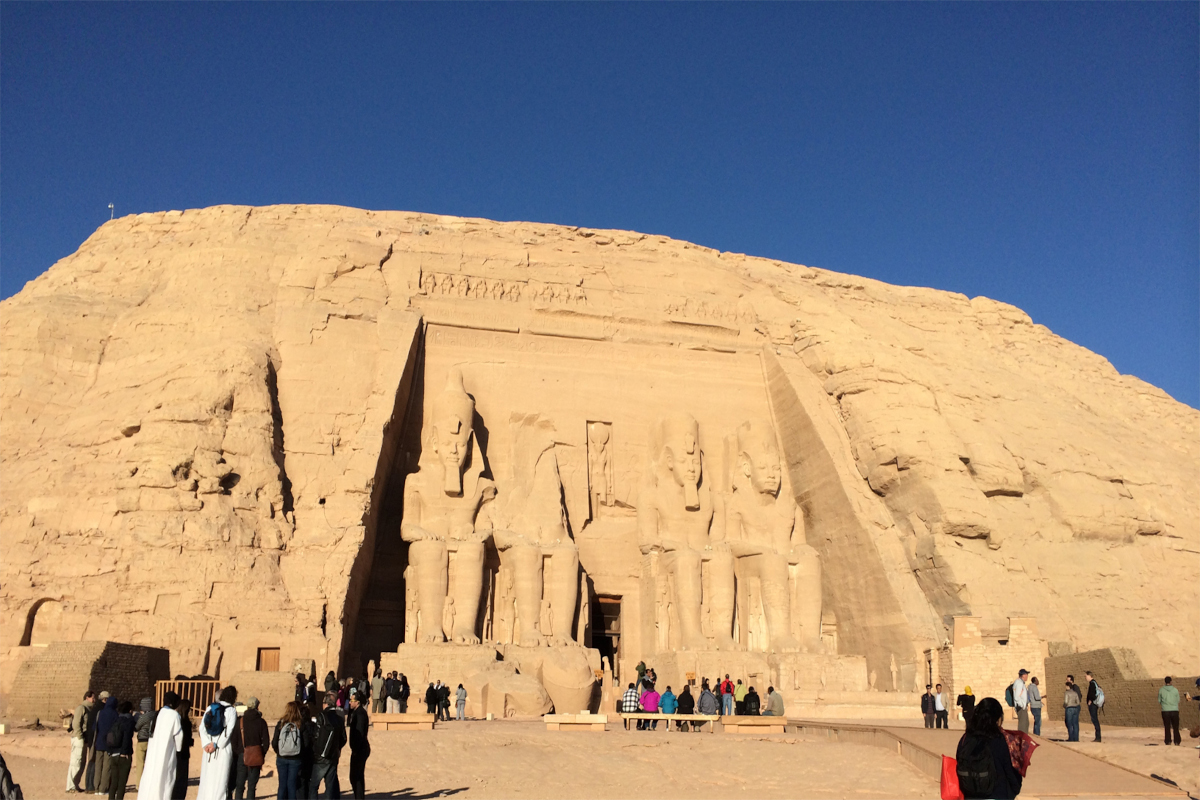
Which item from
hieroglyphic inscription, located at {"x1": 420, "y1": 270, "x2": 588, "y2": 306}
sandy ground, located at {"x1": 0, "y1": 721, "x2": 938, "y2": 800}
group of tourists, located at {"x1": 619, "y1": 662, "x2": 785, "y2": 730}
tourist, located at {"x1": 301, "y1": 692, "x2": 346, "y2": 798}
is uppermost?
hieroglyphic inscription, located at {"x1": 420, "y1": 270, "x2": 588, "y2": 306}

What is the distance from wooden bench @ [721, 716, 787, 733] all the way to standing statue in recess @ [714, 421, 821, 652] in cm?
457

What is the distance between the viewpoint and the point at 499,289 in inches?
775

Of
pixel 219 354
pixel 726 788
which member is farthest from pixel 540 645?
pixel 726 788

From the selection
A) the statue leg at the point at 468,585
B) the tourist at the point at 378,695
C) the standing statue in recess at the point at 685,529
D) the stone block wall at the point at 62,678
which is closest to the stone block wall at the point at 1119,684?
the standing statue in recess at the point at 685,529

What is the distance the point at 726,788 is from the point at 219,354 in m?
9.69

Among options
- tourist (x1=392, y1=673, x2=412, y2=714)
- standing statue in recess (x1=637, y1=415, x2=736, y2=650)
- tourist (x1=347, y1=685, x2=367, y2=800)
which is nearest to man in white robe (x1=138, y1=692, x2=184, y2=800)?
tourist (x1=347, y1=685, x2=367, y2=800)

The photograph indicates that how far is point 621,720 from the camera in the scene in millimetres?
14672

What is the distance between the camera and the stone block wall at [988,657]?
1551cm

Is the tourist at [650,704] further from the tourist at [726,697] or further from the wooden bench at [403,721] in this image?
the wooden bench at [403,721]

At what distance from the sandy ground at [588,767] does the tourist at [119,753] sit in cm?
103

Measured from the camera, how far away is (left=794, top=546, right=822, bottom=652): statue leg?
17.8 metres

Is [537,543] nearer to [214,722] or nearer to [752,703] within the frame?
[752,703]

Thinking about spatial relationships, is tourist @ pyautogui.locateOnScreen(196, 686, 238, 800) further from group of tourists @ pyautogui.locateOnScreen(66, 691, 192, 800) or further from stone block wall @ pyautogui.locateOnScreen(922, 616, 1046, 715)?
stone block wall @ pyautogui.locateOnScreen(922, 616, 1046, 715)

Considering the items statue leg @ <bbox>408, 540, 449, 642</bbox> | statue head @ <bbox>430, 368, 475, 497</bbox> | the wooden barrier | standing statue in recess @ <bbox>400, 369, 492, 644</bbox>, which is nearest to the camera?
the wooden barrier
